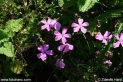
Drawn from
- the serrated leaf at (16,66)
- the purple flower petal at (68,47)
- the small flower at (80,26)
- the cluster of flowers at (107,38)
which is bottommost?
the serrated leaf at (16,66)

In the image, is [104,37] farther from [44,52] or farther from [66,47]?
[44,52]

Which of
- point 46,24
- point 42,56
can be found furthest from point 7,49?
point 46,24

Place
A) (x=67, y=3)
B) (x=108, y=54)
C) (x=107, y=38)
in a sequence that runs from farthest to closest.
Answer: (x=67, y=3) < (x=107, y=38) < (x=108, y=54)

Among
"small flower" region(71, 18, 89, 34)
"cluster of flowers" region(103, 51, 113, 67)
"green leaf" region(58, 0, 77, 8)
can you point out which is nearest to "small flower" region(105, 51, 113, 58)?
"cluster of flowers" region(103, 51, 113, 67)

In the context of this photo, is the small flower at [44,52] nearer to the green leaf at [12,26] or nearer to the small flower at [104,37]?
the green leaf at [12,26]

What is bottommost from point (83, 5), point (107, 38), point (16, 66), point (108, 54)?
point (16, 66)

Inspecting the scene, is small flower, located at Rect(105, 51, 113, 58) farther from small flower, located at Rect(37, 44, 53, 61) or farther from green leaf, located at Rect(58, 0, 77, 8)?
green leaf, located at Rect(58, 0, 77, 8)

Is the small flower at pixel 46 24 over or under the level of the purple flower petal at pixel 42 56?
over

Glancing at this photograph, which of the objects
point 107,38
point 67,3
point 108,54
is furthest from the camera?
point 67,3

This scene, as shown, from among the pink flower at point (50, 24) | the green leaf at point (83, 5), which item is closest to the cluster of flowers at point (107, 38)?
the green leaf at point (83, 5)
